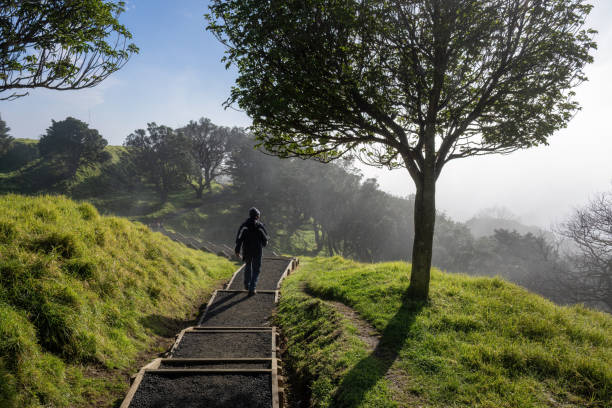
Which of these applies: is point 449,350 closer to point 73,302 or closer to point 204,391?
point 204,391

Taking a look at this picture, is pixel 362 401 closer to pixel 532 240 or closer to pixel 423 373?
pixel 423 373

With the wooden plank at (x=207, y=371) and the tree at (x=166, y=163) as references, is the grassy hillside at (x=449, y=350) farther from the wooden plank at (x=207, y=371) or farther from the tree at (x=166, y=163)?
the tree at (x=166, y=163)

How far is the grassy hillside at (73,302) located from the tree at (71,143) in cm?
5035

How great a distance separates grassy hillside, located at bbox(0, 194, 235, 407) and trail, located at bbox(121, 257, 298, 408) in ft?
2.75

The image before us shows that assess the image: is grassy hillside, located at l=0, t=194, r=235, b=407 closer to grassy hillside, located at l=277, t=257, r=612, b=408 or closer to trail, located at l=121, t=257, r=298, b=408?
trail, located at l=121, t=257, r=298, b=408

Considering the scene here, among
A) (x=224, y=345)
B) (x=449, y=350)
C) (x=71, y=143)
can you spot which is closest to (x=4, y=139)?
(x=71, y=143)

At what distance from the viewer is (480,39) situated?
6.84 metres

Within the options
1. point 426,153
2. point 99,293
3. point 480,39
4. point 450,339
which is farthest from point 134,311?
point 480,39

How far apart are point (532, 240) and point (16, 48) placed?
202 ft

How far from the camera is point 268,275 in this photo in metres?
13.5

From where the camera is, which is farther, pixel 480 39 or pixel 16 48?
pixel 16 48

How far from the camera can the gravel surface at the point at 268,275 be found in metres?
12.0

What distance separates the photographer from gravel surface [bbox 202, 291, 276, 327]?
27.2 ft

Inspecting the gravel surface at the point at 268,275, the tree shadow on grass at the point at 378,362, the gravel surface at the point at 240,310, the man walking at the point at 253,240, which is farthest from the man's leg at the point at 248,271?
the tree shadow on grass at the point at 378,362
